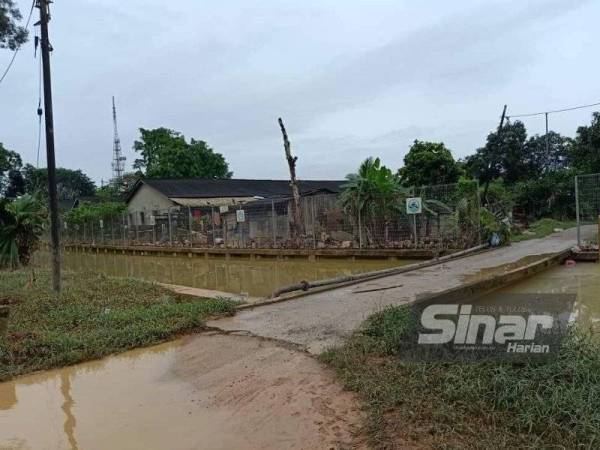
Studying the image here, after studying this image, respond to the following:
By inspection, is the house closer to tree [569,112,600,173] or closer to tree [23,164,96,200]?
tree [569,112,600,173]

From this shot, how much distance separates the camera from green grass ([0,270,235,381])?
17.2ft

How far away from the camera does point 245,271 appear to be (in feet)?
51.8

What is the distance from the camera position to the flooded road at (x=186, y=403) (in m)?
3.37

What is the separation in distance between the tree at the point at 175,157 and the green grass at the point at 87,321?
1326 inches

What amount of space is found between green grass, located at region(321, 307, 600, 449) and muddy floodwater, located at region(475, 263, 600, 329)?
2354mm

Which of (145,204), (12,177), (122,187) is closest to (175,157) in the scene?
(145,204)

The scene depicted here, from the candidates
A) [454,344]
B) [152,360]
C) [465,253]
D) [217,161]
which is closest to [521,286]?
[465,253]

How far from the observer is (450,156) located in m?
25.8

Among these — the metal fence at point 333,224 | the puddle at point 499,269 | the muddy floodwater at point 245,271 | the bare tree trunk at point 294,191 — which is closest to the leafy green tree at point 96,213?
the metal fence at point 333,224

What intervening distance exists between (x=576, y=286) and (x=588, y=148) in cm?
1482

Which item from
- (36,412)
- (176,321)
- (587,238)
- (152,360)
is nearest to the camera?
(36,412)

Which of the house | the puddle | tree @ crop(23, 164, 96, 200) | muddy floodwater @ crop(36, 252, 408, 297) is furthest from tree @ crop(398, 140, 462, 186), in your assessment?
tree @ crop(23, 164, 96, 200)

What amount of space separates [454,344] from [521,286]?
17.0ft

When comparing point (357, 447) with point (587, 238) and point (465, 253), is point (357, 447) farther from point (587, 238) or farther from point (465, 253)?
point (587, 238)
